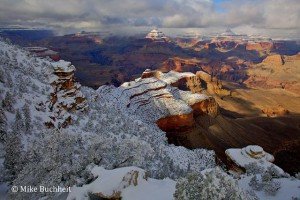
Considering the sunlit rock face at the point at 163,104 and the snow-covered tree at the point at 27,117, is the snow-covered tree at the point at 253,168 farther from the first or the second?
the sunlit rock face at the point at 163,104

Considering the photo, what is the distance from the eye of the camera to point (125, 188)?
835 inches

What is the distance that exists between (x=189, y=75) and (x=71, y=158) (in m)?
94.9

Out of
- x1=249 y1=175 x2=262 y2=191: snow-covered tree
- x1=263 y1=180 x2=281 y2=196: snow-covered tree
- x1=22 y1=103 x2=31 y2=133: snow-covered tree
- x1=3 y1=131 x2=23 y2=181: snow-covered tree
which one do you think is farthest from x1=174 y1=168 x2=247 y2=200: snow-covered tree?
x1=22 y1=103 x2=31 y2=133: snow-covered tree

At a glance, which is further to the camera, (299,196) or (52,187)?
(299,196)

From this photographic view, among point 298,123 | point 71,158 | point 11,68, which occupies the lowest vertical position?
point 298,123

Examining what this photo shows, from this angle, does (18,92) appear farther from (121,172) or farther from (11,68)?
(121,172)

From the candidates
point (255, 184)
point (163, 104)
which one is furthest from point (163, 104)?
point (255, 184)

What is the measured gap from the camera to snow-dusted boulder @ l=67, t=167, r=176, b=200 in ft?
68.2

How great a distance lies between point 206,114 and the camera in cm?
8106

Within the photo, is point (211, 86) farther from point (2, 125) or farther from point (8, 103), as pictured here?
point (2, 125)

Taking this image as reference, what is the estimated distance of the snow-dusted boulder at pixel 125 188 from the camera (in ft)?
68.2

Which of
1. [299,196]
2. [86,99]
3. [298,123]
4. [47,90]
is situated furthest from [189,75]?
[299,196]

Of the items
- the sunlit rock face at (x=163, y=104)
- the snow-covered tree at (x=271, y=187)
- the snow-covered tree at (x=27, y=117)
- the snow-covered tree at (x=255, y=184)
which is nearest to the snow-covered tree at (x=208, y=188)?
the snow-covered tree at (x=271, y=187)

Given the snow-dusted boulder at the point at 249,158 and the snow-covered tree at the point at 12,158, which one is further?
the snow-dusted boulder at the point at 249,158
